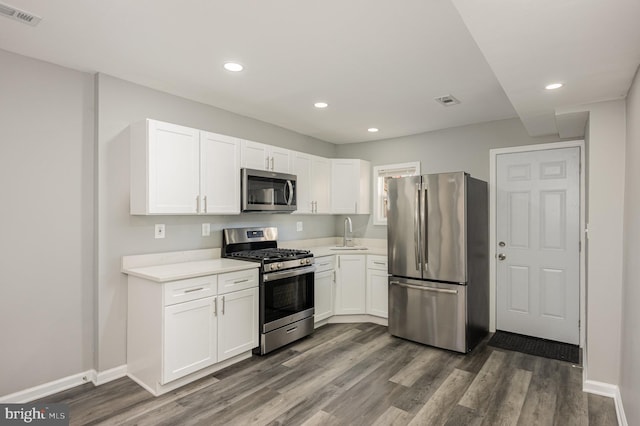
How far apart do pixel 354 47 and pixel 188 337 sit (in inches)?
98.0

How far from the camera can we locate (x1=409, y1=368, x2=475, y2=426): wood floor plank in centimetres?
235

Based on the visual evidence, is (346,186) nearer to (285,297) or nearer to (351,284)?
(351,284)

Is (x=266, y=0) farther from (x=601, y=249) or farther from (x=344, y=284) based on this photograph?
(x=344, y=284)

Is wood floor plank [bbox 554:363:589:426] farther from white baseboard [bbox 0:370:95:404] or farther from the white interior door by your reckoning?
white baseboard [bbox 0:370:95:404]

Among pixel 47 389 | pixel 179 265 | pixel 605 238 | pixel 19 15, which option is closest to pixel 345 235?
pixel 179 265

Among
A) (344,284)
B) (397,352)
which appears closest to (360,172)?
(344,284)

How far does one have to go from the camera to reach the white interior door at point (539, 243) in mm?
3707

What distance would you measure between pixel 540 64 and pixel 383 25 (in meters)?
0.96

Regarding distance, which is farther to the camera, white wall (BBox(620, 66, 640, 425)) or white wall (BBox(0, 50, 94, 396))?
white wall (BBox(0, 50, 94, 396))

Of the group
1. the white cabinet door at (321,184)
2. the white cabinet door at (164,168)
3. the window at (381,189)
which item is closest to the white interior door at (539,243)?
the window at (381,189)

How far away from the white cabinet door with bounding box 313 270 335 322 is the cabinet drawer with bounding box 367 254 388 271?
48 cm

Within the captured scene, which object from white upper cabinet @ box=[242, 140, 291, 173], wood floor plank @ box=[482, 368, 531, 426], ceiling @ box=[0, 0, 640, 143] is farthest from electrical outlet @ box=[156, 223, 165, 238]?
wood floor plank @ box=[482, 368, 531, 426]

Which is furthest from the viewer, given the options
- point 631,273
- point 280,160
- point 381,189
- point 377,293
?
point 381,189

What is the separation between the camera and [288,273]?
3537 millimetres
